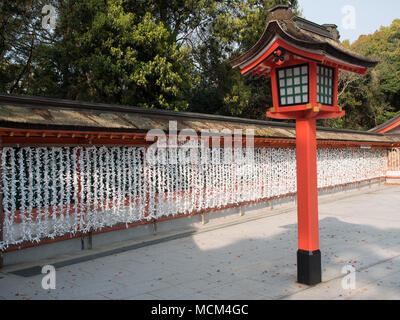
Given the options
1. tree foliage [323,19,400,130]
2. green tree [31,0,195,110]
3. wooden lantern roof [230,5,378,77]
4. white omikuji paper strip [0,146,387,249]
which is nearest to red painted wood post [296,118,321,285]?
wooden lantern roof [230,5,378,77]

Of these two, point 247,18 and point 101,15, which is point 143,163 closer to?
point 101,15

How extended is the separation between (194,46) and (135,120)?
1538 centimetres

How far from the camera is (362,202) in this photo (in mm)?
15156

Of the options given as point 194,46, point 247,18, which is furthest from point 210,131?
point 194,46

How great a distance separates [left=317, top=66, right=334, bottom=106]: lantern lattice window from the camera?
6.40m

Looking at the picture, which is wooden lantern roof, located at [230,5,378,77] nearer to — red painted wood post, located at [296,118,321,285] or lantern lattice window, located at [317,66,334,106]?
lantern lattice window, located at [317,66,334,106]

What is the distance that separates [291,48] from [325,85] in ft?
3.24

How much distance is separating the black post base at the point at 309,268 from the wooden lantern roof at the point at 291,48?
10.3ft

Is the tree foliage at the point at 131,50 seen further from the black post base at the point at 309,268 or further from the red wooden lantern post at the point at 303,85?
the black post base at the point at 309,268

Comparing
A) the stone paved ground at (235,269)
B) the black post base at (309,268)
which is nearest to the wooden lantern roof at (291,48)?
the black post base at (309,268)

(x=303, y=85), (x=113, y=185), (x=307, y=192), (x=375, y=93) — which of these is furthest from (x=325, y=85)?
(x=375, y=93)

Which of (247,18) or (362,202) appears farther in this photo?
(247,18)

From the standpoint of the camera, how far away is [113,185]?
8.80 m

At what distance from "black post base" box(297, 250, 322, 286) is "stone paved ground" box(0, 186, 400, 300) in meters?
0.12
